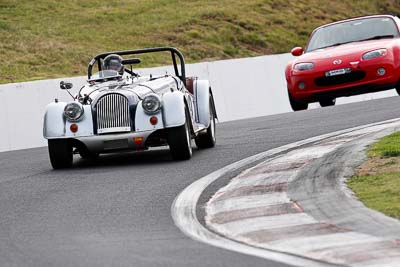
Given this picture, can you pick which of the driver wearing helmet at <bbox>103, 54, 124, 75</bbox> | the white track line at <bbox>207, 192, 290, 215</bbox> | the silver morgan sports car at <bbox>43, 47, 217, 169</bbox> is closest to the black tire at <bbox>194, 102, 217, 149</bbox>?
the silver morgan sports car at <bbox>43, 47, 217, 169</bbox>

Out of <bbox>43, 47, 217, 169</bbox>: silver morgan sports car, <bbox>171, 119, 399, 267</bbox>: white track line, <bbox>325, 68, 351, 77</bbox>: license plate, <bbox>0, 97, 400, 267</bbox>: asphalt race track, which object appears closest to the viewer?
<bbox>171, 119, 399, 267</bbox>: white track line

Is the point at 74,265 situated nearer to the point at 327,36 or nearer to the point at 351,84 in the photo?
the point at 351,84

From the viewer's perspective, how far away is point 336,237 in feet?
24.2

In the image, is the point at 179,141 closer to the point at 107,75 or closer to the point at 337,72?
the point at 107,75

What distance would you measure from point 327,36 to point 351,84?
1543 mm

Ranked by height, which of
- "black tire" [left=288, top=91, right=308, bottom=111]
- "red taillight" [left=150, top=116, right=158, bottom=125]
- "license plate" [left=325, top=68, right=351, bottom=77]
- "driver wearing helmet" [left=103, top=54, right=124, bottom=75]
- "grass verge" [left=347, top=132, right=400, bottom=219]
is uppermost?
"driver wearing helmet" [left=103, top=54, right=124, bottom=75]

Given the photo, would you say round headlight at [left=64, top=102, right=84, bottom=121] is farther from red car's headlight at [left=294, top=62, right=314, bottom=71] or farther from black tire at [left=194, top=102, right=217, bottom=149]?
red car's headlight at [left=294, top=62, right=314, bottom=71]

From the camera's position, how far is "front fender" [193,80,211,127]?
590 inches

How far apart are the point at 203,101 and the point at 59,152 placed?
7.11ft

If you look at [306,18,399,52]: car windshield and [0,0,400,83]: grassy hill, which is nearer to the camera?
[306,18,399,52]: car windshield

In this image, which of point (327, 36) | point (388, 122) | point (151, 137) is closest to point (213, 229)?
point (151, 137)

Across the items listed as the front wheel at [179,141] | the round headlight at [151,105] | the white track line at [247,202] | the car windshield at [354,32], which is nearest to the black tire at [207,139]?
the front wheel at [179,141]

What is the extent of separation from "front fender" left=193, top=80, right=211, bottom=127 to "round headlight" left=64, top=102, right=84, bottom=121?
68.5 inches

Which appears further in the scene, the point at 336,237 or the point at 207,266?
the point at 336,237
